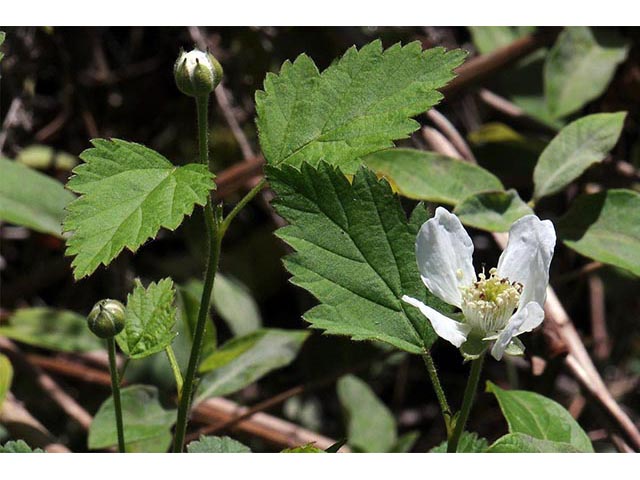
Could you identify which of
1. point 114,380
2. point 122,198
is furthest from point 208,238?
point 114,380

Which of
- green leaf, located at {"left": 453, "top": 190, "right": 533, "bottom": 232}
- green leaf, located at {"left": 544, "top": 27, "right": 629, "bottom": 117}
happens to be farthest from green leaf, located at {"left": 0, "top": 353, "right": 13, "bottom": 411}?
green leaf, located at {"left": 544, "top": 27, "right": 629, "bottom": 117}

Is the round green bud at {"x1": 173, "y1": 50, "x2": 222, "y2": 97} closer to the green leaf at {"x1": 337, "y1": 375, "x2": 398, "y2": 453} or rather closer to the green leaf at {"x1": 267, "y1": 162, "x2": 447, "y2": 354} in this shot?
the green leaf at {"x1": 267, "y1": 162, "x2": 447, "y2": 354}

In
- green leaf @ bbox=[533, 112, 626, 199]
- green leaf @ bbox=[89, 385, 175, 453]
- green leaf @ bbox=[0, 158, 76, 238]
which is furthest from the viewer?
green leaf @ bbox=[0, 158, 76, 238]

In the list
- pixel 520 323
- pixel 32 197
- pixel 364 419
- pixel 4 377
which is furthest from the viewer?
pixel 364 419

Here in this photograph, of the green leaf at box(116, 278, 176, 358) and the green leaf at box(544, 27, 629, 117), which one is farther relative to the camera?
the green leaf at box(544, 27, 629, 117)

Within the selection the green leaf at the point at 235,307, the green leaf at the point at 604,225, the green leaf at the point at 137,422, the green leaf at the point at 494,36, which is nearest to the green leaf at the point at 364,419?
the green leaf at the point at 235,307

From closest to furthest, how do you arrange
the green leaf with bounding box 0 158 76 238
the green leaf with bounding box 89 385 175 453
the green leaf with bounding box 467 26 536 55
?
the green leaf with bounding box 89 385 175 453 → the green leaf with bounding box 0 158 76 238 → the green leaf with bounding box 467 26 536 55

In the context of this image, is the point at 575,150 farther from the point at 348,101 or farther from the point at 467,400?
the point at 467,400
